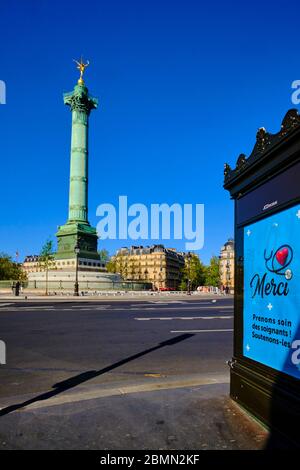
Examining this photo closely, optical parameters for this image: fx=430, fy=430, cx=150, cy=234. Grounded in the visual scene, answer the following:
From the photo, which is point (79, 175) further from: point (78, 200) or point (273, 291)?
point (273, 291)

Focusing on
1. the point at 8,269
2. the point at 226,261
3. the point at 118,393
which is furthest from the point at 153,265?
Result: the point at 118,393

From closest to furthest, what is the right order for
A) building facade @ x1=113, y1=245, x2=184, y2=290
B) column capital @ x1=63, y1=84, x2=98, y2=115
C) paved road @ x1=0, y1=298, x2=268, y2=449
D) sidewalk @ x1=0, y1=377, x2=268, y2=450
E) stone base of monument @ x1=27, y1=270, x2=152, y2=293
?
sidewalk @ x1=0, y1=377, x2=268, y2=450 < paved road @ x1=0, y1=298, x2=268, y2=449 < stone base of monument @ x1=27, y1=270, x2=152, y2=293 < column capital @ x1=63, y1=84, x2=98, y2=115 < building facade @ x1=113, y1=245, x2=184, y2=290

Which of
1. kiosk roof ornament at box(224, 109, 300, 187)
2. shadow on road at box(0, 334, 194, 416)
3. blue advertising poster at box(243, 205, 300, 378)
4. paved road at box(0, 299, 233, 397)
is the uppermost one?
kiosk roof ornament at box(224, 109, 300, 187)

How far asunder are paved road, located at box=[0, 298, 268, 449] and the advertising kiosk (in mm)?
358

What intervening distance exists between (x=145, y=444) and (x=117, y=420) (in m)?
0.70

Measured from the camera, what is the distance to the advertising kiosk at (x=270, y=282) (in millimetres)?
3814

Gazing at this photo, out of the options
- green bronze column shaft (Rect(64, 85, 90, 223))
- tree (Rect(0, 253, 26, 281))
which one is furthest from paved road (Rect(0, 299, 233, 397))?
tree (Rect(0, 253, 26, 281))

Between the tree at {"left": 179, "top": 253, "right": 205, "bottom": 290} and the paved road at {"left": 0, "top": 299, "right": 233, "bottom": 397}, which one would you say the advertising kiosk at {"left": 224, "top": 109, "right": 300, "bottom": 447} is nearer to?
the paved road at {"left": 0, "top": 299, "right": 233, "bottom": 397}

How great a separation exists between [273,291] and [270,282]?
0.37 feet

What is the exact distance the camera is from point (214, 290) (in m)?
71.2

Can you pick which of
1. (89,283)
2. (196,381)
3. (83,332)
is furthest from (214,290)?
(196,381)

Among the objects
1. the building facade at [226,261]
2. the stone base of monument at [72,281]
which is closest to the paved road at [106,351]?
the stone base of monument at [72,281]

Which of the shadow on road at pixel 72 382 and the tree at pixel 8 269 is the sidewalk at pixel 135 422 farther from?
the tree at pixel 8 269

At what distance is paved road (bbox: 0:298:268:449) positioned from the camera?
3883 millimetres
